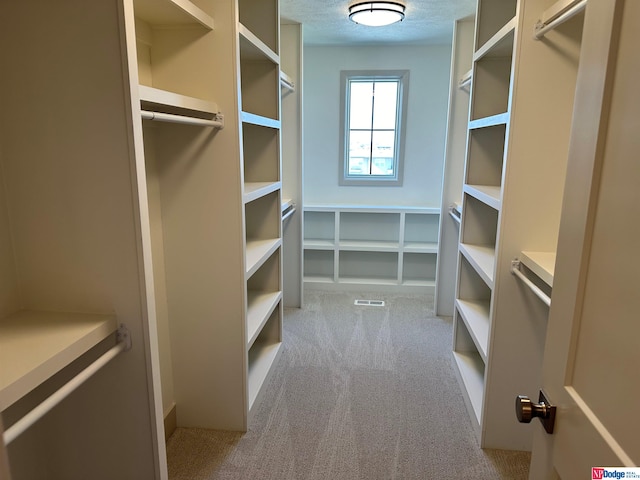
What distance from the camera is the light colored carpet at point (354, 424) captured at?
1.99 m

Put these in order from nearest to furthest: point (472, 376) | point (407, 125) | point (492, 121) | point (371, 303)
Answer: point (492, 121) → point (472, 376) → point (371, 303) → point (407, 125)

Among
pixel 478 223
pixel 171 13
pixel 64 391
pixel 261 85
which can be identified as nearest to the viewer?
pixel 64 391

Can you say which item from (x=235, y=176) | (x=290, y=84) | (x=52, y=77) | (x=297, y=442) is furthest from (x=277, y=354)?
(x=52, y=77)

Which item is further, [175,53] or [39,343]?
[175,53]

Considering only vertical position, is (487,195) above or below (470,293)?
above

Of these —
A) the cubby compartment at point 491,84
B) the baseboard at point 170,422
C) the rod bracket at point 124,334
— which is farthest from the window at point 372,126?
the rod bracket at point 124,334

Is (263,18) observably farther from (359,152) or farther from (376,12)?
(359,152)

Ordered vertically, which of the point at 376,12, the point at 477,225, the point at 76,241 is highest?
the point at 376,12

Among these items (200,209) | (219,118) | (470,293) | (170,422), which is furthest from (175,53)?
(470,293)

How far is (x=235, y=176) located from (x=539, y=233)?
4.40ft

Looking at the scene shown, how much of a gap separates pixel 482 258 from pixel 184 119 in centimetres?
176

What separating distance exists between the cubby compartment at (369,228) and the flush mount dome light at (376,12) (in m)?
1.95

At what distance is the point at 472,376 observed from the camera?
2.63 meters

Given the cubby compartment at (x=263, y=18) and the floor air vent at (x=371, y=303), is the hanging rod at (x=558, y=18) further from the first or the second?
the floor air vent at (x=371, y=303)
